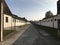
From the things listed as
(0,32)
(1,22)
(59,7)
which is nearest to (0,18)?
(1,22)

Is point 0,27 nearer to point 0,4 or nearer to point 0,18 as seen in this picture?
point 0,18

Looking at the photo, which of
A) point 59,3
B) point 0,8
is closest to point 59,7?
point 59,3

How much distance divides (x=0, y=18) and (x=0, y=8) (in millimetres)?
927

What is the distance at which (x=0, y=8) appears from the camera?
11.0m

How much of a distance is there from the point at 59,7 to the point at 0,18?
19.4 feet

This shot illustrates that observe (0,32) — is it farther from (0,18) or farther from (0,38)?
(0,18)

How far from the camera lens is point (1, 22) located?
36.5 ft

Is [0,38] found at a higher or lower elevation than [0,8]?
lower

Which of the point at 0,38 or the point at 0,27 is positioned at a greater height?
the point at 0,27

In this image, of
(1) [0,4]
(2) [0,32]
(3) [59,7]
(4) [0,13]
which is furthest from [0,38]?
(3) [59,7]

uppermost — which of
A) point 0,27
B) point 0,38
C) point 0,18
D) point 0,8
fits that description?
point 0,8

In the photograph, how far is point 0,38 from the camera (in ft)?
35.8

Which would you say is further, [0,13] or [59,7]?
[59,7]

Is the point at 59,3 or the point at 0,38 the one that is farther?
the point at 59,3
